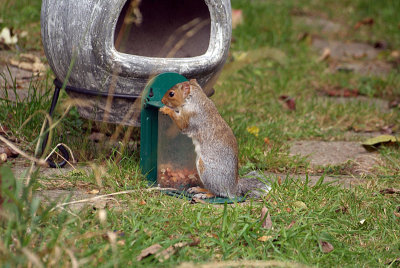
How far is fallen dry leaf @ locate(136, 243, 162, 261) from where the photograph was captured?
2.31 meters

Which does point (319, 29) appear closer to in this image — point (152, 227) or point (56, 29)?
point (56, 29)

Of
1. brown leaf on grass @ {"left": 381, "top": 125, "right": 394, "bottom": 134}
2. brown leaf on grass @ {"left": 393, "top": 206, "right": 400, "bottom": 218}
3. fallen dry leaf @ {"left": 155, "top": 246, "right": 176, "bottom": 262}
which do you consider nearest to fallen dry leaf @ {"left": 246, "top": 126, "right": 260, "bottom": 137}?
brown leaf on grass @ {"left": 381, "top": 125, "right": 394, "bottom": 134}

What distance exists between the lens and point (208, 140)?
3.14 meters

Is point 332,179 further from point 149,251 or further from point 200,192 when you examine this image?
point 149,251

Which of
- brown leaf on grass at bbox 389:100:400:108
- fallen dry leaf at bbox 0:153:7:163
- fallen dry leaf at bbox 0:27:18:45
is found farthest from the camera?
brown leaf on grass at bbox 389:100:400:108

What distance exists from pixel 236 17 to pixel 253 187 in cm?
367

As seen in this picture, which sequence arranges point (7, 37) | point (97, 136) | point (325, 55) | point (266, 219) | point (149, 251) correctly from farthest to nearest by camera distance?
1. point (325, 55)
2. point (7, 37)
3. point (97, 136)
4. point (266, 219)
5. point (149, 251)

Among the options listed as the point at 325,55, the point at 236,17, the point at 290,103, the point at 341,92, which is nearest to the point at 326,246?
the point at 290,103

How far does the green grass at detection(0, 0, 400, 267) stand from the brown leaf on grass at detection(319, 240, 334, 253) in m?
0.02

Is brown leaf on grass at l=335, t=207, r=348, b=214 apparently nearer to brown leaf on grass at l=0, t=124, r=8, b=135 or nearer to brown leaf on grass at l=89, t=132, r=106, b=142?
brown leaf on grass at l=89, t=132, r=106, b=142

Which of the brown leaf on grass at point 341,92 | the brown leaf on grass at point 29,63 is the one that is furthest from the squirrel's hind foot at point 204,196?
the brown leaf on grass at point 341,92

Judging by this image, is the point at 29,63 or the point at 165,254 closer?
the point at 165,254

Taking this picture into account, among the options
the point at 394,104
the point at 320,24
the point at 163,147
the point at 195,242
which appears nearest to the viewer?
the point at 195,242

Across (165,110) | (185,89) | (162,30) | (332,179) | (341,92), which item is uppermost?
(162,30)
